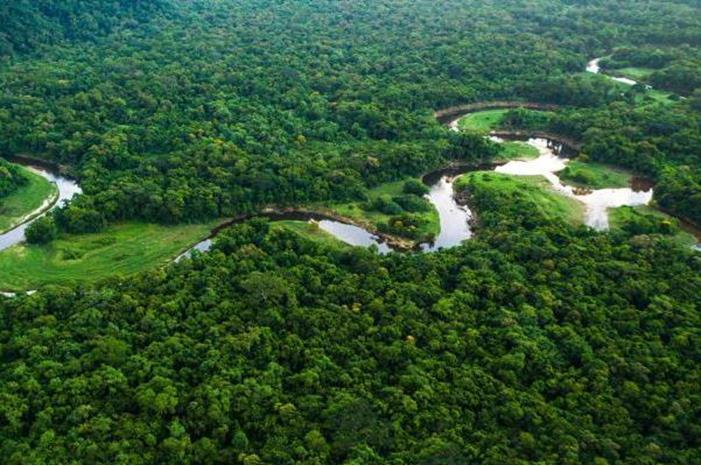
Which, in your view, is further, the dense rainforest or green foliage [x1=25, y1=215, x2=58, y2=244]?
green foliage [x1=25, y1=215, x2=58, y2=244]

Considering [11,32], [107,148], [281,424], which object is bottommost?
[281,424]

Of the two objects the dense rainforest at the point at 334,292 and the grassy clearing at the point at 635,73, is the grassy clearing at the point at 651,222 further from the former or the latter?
the grassy clearing at the point at 635,73

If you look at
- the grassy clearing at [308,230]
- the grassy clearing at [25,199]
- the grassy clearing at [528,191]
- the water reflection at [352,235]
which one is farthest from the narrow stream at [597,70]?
the grassy clearing at [25,199]

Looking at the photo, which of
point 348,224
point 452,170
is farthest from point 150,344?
point 452,170

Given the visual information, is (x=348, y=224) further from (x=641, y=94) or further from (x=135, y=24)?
(x=135, y=24)

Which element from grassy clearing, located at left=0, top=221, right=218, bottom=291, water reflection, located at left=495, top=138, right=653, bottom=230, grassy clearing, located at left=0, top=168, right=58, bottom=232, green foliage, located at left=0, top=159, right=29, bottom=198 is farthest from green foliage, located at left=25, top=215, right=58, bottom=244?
water reflection, located at left=495, top=138, right=653, bottom=230

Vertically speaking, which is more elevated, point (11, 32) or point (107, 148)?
point (11, 32)

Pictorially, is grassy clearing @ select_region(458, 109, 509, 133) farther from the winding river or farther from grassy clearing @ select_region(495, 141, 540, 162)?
grassy clearing @ select_region(495, 141, 540, 162)
